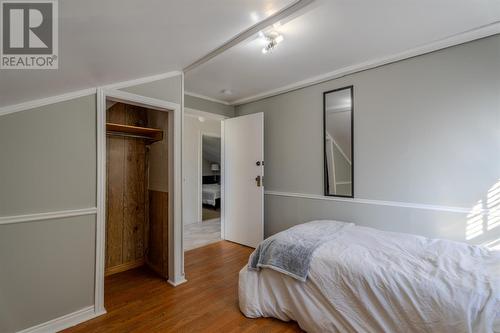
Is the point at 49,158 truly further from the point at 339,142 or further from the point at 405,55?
the point at 405,55

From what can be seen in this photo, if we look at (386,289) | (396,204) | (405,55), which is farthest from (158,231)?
(405,55)

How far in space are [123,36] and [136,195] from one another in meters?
2.04

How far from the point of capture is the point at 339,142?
9.51ft

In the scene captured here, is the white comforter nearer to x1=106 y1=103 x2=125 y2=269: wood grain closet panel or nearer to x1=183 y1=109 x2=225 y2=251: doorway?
x1=106 y1=103 x2=125 y2=269: wood grain closet panel

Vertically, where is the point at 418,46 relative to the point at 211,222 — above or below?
above

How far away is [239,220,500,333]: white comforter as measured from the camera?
4.10 ft

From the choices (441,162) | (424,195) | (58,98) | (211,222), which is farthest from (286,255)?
(211,222)

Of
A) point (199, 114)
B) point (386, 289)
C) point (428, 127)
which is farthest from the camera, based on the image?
point (199, 114)

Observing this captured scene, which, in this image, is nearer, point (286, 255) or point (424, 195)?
point (286, 255)

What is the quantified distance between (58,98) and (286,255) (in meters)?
2.19

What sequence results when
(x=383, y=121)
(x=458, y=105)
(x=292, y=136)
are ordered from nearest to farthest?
1. (x=458, y=105)
2. (x=383, y=121)
3. (x=292, y=136)

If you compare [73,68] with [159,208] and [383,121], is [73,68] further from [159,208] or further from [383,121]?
[383,121]

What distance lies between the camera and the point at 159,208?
9.27 ft

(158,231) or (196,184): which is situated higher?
(196,184)
